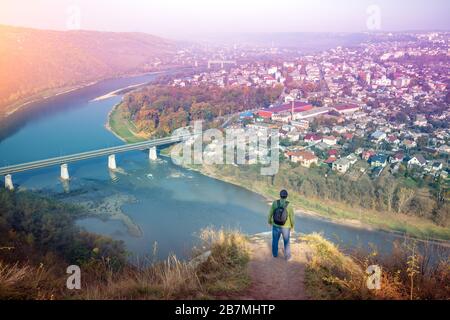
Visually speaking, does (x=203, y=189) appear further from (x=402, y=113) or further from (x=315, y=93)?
(x=315, y=93)

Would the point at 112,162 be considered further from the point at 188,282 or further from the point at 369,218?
the point at 188,282

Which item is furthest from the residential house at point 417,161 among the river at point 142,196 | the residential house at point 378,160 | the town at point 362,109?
the river at point 142,196

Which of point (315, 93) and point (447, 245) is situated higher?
point (315, 93)

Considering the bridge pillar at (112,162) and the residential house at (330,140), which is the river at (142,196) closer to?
the bridge pillar at (112,162)

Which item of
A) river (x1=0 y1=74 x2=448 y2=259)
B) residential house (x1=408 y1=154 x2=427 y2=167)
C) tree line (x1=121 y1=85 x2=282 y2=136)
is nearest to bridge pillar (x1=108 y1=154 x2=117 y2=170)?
river (x1=0 y1=74 x2=448 y2=259)

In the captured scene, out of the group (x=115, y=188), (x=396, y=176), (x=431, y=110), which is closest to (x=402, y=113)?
(x=431, y=110)

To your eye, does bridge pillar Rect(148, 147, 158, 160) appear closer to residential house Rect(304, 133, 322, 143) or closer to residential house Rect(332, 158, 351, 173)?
residential house Rect(304, 133, 322, 143)
